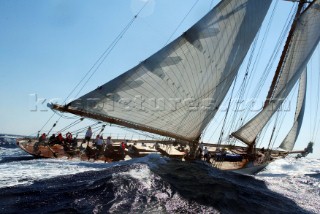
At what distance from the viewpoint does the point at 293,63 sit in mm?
24734

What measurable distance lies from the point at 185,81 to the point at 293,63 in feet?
47.9

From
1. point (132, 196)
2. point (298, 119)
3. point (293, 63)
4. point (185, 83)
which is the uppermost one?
point (293, 63)

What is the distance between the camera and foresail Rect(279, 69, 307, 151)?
32.5 metres

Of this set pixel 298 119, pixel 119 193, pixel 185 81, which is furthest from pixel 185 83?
pixel 298 119

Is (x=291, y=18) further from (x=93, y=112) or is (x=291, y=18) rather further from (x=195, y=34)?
(x=93, y=112)

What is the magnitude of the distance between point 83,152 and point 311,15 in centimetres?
2285

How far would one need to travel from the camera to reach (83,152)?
1852 cm

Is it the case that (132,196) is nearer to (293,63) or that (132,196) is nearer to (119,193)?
(119,193)

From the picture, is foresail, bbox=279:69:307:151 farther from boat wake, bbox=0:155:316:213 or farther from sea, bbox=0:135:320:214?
boat wake, bbox=0:155:316:213

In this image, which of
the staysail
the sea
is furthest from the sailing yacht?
the sea

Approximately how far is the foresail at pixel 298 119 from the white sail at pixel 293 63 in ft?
31.9

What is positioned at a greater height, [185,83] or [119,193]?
[185,83]

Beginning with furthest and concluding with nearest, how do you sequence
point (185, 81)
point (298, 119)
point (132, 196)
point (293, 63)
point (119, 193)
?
point (298, 119), point (293, 63), point (185, 81), point (119, 193), point (132, 196)

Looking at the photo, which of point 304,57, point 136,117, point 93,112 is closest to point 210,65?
point 136,117
